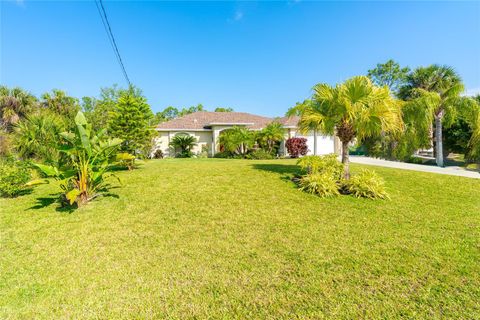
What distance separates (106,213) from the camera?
18.4ft

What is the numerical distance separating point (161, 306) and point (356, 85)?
8289 millimetres

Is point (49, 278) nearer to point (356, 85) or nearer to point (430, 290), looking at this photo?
point (430, 290)

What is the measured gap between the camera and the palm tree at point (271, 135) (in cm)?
1930

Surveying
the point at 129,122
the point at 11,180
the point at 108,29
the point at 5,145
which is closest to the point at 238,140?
the point at 129,122

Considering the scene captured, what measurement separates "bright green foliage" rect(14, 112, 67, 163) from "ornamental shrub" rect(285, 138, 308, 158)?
1620cm

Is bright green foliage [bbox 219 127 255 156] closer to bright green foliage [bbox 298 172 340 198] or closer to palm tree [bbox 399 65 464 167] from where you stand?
bright green foliage [bbox 298 172 340 198]

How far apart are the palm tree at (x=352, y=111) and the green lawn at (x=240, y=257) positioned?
8.61ft

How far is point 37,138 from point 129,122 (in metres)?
3.92

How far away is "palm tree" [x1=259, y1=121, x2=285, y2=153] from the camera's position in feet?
63.3

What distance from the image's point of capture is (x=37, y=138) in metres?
9.86

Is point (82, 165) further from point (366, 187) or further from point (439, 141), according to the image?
point (439, 141)

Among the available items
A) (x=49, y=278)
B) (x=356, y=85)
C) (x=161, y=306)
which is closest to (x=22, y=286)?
(x=49, y=278)

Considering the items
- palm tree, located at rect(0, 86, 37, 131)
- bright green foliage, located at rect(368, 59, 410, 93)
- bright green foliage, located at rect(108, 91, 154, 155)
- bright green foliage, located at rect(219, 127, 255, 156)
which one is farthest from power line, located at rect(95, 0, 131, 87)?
bright green foliage, located at rect(368, 59, 410, 93)

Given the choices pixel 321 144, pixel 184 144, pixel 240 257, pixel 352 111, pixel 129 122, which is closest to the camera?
pixel 240 257
